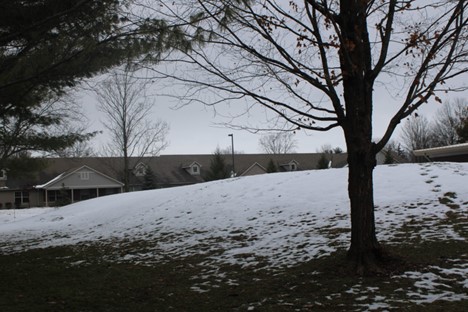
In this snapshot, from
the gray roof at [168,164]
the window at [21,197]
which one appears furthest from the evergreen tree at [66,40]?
the window at [21,197]

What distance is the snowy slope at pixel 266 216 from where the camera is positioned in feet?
26.2

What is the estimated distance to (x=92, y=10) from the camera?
8.01m

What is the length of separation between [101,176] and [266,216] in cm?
3782

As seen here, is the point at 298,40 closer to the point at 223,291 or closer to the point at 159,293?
the point at 223,291

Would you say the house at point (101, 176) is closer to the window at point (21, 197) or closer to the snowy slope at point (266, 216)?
the window at point (21, 197)

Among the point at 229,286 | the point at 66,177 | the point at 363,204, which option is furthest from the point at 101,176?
the point at 363,204

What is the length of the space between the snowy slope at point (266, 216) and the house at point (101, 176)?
25.2 m

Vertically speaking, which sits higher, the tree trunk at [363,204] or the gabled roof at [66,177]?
the gabled roof at [66,177]

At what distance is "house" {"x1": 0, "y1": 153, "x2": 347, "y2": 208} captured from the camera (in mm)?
43281

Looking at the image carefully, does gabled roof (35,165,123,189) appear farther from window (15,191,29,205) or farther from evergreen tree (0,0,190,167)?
evergreen tree (0,0,190,167)

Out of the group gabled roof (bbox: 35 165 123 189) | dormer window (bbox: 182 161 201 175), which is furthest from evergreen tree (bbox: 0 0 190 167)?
dormer window (bbox: 182 161 201 175)

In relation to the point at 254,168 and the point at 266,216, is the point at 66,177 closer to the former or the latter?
the point at 254,168

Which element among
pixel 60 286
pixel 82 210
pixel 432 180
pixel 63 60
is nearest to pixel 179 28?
pixel 63 60

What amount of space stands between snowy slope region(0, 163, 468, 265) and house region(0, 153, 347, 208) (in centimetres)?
2519
